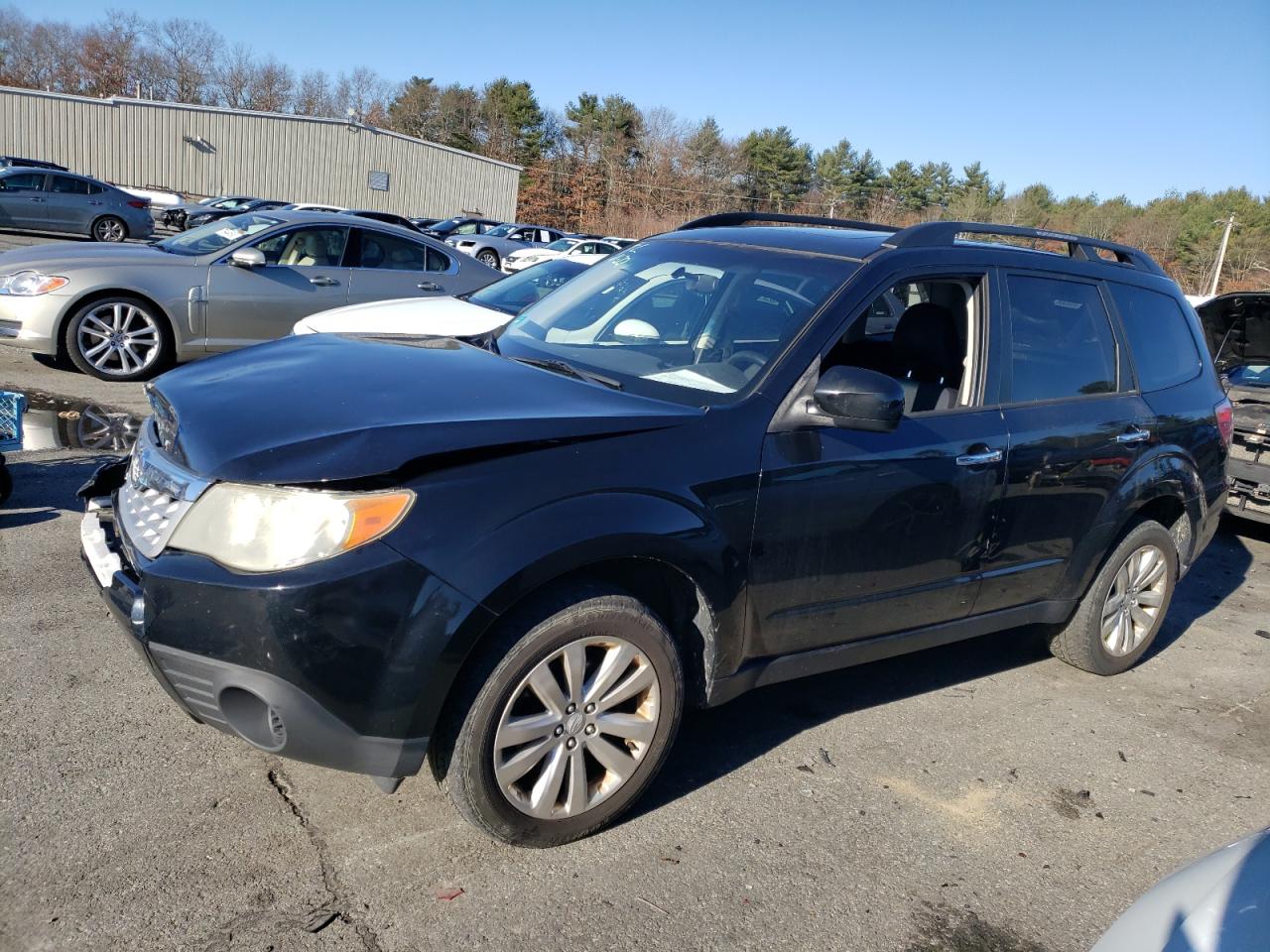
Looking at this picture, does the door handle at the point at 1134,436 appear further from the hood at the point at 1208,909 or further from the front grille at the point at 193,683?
the front grille at the point at 193,683

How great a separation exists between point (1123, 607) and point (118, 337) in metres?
7.91

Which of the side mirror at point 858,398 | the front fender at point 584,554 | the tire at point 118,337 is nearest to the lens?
the front fender at point 584,554

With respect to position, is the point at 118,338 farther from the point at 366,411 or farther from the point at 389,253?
the point at 366,411

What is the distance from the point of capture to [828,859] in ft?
10.2

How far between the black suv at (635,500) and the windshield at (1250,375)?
12.8ft

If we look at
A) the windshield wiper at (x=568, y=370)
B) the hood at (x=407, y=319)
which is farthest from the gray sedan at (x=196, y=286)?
the windshield wiper at (x=568, y=370)

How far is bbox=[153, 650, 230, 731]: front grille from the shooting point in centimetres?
255

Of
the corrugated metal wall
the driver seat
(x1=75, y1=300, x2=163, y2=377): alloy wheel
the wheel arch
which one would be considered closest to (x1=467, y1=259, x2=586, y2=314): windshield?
the wheel arch

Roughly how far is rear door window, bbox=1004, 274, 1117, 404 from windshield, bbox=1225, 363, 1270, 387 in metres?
4.34

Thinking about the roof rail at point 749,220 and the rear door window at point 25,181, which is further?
the rear door window at point 25,181

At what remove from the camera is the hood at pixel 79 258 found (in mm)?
8328

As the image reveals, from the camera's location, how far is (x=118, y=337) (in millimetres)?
8555

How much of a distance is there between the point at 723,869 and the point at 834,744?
1010 millimetres

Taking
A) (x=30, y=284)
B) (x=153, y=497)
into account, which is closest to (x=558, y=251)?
(x=30, y=284)
